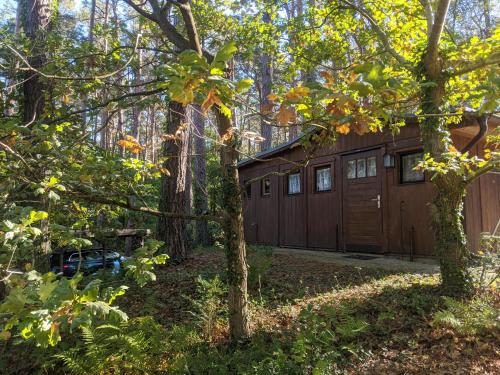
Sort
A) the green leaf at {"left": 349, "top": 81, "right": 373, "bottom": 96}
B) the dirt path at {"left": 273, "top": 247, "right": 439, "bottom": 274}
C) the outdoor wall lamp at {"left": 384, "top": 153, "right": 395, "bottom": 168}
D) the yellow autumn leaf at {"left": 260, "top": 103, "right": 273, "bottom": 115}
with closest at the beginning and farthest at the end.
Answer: the green leaf at {"left": 349, "top": 81, "right": 373, "bottom": 96}
the yellow autumn leaf at {"left": 260, "top": 103, "right": 273, "bottom": 115}
the dirt path at {"left": 273, "top": 247, "right": 439, "bottom": 274}
the outdoor wall lamp at {"left": 384, "top": 153, "right": 395, "bottom": 168}

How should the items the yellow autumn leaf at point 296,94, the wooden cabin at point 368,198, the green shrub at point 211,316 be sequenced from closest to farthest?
the yellow autumn leaf at point 296,94 < the green shrub at point 211,316 < the wooden cabin at point 368,198

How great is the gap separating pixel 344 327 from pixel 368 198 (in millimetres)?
5262

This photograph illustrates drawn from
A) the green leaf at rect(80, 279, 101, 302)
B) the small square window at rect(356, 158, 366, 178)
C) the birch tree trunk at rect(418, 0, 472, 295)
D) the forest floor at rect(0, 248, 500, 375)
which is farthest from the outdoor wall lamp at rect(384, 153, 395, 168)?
the green leaf at rect(80, 279, 101, 302)

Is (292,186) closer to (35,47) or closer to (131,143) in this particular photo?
(35,47)

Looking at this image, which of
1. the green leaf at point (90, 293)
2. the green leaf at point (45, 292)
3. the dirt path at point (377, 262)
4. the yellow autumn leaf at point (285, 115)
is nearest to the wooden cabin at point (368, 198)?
the dirt path at point (377, 262)

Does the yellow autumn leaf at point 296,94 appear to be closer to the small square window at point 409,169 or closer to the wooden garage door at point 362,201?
the small square window at point 409,169

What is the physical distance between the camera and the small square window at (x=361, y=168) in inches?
349

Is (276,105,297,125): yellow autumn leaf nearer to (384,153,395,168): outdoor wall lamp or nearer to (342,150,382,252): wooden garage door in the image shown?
(384,153,395,168): outdoor wall lamp

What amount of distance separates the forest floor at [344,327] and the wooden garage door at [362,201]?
2733 millimetres

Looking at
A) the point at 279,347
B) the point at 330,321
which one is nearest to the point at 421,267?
the point at 330,321

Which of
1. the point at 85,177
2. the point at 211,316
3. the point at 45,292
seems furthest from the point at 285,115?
the point at 211,316

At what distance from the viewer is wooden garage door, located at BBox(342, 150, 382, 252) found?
8.43m

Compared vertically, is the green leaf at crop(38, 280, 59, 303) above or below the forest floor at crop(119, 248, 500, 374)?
above

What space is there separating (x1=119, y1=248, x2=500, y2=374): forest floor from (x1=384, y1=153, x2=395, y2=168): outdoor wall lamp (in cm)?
304
